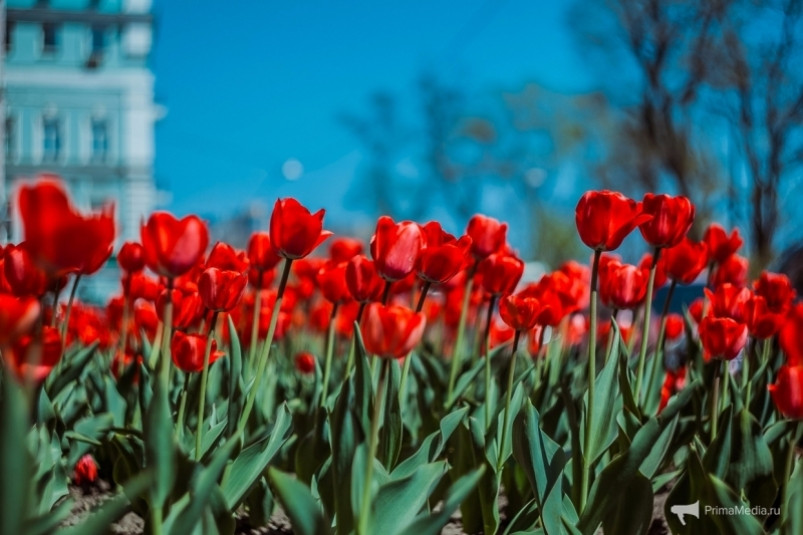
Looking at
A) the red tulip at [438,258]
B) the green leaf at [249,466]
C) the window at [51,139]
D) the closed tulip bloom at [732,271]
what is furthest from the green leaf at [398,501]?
the window at [51,139]

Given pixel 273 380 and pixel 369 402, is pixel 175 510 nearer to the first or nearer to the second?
pixel 369 402

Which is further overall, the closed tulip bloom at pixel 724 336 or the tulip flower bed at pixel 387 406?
the closed tulip bloom at pixel 724 336

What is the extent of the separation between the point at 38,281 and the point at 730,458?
104 cm

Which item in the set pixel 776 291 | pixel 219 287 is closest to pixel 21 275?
pixel 219 287

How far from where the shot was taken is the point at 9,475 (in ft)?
2.46

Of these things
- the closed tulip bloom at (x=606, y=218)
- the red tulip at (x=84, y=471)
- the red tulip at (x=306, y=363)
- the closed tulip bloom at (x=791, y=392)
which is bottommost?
the red tulip at (x=84, y=471)

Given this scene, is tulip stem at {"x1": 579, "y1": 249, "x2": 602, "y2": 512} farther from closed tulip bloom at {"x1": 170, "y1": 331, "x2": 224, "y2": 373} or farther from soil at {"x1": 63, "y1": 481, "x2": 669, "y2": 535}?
closed tulip bloom at {"x1": 170, "y1": 331, "x2": 224, "y2": 373}

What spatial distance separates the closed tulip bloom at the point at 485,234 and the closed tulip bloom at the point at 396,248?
0.46 m

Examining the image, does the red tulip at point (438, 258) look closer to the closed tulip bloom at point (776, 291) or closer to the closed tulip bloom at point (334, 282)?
the closed tulip bloom at point (334, 282)

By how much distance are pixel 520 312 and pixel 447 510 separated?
59cm

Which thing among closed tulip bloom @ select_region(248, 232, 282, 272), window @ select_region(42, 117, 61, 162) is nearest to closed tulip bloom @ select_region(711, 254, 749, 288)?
closed tulip bloom @ select_region(248, 232, 282, 272)

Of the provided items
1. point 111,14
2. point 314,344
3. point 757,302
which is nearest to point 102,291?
point 111,14

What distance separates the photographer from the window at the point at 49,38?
27.6 m

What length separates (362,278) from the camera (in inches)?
55.1
